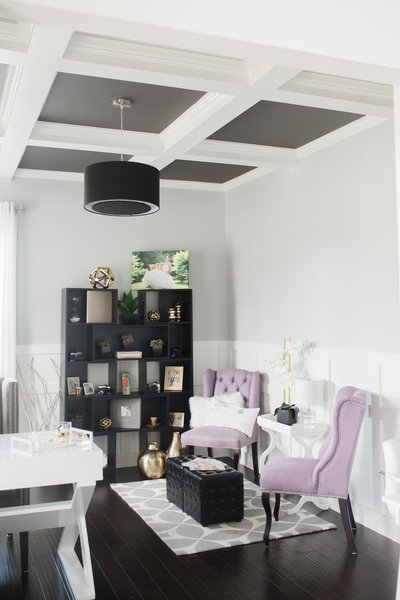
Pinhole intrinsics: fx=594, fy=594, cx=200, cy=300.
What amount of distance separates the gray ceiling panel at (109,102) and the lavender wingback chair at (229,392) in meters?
2.60

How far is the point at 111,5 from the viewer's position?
5.75ft

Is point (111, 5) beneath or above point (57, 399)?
above

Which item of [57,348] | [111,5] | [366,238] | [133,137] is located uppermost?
[133,137]

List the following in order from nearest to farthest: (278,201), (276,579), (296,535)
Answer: (276,579), (296,535), (278,201)

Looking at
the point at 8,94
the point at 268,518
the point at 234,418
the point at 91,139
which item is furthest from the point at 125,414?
the point at 8,94

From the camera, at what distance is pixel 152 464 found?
5.75 m

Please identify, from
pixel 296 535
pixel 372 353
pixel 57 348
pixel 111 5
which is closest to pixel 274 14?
pixel 111 5

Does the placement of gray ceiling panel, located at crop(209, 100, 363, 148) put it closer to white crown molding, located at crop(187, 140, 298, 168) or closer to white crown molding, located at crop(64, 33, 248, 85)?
white crown molding, located at crop(187, 140, 298, 168)

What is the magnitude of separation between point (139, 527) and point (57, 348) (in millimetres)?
2262

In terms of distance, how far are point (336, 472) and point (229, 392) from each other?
2.16m

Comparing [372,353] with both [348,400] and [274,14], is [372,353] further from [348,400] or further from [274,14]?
[274,14]

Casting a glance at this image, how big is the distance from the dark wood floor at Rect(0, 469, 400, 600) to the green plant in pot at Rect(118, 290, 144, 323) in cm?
234

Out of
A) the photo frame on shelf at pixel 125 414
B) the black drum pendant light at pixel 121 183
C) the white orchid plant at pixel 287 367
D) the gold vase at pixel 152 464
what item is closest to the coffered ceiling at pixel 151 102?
the black drum pendant light at pixel 121 183

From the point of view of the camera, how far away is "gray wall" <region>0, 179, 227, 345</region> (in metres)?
6.00
